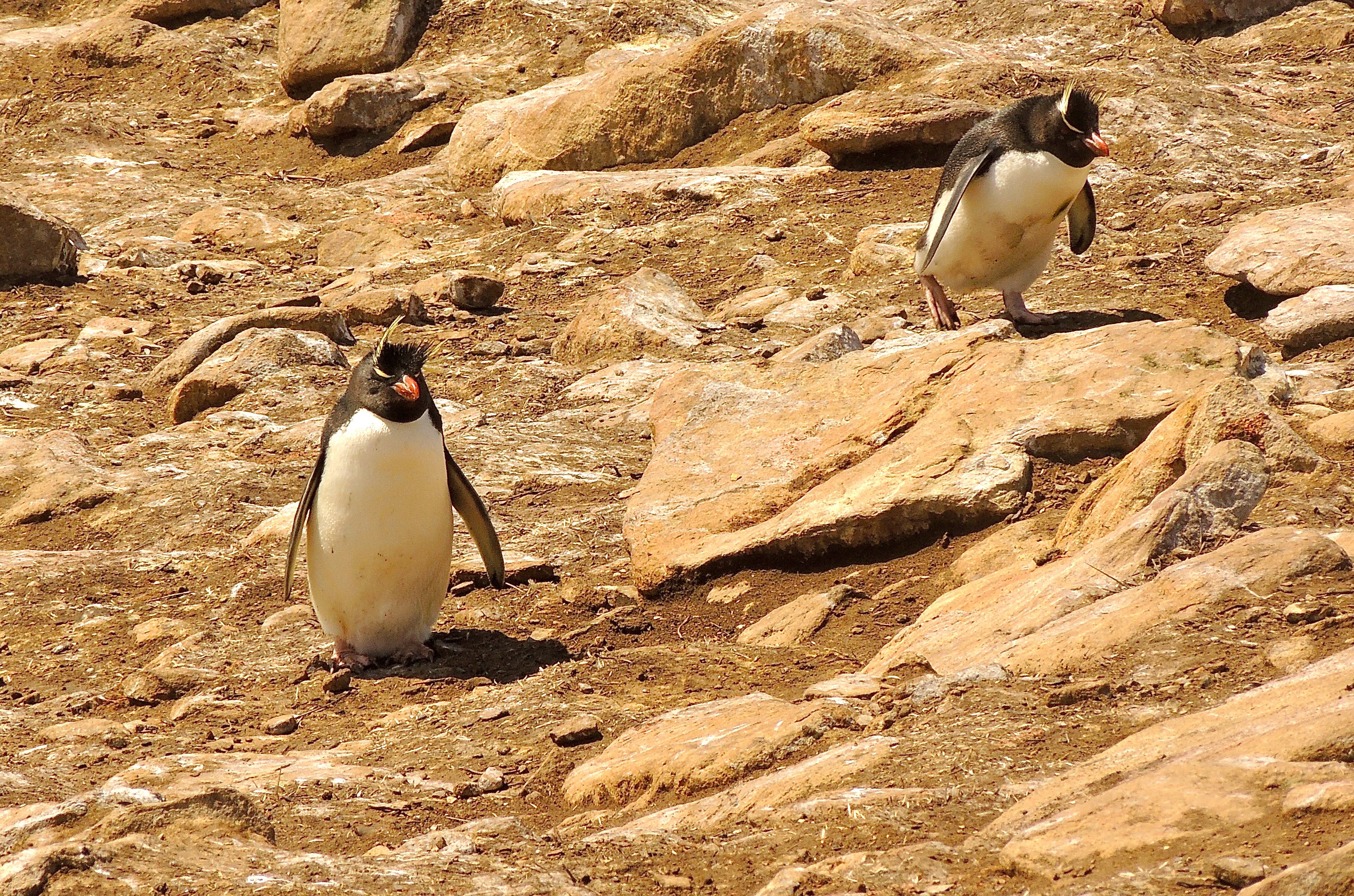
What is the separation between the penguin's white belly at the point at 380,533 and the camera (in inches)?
211

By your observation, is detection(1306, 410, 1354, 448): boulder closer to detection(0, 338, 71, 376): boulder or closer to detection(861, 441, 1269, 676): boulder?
detection(861, 441, 1269, 676): boulder

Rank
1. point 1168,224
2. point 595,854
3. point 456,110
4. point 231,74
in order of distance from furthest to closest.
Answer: point 231,74, point 456,110, point 1168,224, point 595,854

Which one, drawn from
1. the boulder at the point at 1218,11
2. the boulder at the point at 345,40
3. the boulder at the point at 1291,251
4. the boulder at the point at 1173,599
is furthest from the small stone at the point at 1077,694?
the boulder at the point at 345,40

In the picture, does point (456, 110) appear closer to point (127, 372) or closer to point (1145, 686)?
point (127, 372)

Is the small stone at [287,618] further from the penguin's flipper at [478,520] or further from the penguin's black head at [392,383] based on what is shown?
the penguin's black head at [392,383]

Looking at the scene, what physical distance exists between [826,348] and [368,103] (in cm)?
780

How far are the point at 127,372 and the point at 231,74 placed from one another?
22.5 ft

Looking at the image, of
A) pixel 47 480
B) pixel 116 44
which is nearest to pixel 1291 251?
pixel 47 480

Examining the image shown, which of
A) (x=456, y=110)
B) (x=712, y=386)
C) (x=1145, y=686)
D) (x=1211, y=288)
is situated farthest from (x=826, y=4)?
(x=1145, y=686)

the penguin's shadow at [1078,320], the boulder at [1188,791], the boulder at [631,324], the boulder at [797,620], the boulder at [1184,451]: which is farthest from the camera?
the boulder at [631,324]

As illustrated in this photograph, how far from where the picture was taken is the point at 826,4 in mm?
12344

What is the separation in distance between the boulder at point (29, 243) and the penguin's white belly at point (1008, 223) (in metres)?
6.82

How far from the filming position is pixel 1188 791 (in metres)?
2.76

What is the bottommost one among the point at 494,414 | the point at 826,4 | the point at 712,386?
the point at 494,414
